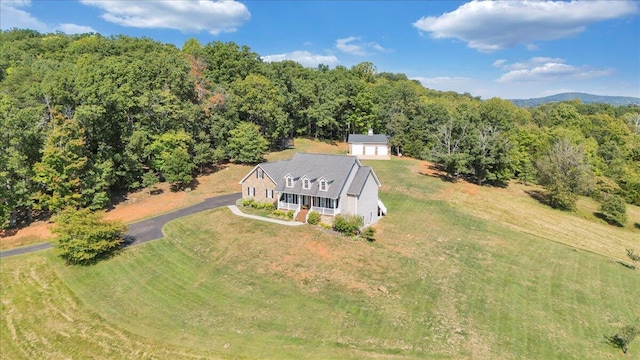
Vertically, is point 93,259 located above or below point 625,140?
below

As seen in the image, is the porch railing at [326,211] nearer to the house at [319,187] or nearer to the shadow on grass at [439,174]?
the house at [319,187]

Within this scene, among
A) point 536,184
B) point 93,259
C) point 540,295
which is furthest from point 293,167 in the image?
point 536,184

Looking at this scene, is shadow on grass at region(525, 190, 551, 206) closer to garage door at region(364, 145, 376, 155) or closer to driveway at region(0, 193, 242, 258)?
garage door at region(364, 145, 376, 155)

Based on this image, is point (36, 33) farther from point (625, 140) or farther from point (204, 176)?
point (625, 140)

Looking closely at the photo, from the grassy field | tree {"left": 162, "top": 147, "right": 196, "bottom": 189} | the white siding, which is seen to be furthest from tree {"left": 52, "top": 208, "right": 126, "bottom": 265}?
the white siding

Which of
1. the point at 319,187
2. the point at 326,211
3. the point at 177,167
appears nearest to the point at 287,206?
Result: the point at 319,187

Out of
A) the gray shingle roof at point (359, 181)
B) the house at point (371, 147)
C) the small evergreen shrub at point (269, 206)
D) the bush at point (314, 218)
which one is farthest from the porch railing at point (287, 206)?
the house at point (371, 147)
